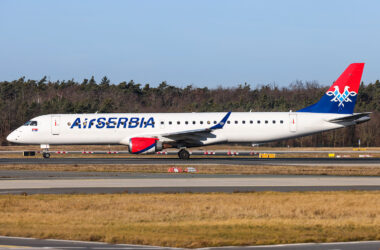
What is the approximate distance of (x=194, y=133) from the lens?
1806 inches

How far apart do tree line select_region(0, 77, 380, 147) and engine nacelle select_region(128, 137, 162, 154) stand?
33.1 m

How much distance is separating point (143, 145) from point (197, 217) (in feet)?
94.9

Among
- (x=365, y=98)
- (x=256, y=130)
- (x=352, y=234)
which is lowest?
(x=352, y=234)

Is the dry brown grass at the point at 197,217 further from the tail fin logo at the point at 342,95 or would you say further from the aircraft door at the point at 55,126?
the aircraft door at the point at 55,126

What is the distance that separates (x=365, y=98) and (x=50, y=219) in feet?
343

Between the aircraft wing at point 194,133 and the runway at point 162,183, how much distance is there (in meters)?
13.0

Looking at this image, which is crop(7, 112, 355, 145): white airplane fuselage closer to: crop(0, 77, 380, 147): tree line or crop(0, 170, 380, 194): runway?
crop(0, 170, 380, 194): runway

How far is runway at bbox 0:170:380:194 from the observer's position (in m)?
24.4

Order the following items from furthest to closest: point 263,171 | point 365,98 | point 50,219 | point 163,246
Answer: point 365,98, point 263,171, point 50,219, point 163,246

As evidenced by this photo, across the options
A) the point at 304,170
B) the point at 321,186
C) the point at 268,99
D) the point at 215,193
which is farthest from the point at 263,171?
the point at 268,99

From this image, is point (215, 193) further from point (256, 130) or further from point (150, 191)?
point (256, 130)

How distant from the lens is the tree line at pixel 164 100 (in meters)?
82.7

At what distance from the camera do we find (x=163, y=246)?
12.4 m

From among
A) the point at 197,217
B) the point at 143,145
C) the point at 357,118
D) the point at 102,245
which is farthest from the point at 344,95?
the point at 102,245
